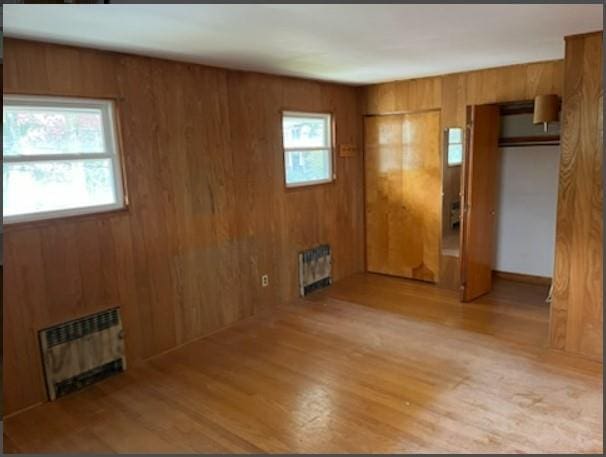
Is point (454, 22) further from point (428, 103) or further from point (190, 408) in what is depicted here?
point (190, 408)

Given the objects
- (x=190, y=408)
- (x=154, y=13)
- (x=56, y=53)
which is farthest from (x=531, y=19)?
(x=190, y=408)

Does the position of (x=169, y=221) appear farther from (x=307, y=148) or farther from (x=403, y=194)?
(x=403, y=194)

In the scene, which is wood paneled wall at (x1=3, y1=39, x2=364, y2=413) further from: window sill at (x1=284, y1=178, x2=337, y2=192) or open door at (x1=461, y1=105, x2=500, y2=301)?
open door at (x1=461, y1=105, x2=500, y2=301)

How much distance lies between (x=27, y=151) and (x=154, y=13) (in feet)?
4.19

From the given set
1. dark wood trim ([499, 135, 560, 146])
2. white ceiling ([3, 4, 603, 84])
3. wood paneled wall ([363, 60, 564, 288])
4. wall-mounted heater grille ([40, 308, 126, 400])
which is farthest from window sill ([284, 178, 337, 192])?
wall-mounted heater grille ([40, 308, 126, 400])

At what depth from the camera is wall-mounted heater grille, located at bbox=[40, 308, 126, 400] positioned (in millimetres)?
2959

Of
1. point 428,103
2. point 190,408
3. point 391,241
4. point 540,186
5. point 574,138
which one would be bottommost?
point 190,408

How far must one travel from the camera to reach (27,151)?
2795 mm

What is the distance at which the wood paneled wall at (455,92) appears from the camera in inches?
160

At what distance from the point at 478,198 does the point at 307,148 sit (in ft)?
6.05

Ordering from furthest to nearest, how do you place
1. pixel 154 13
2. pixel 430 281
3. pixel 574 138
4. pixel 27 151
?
pixel 430 281 < pixel 574 138 < pixel 27 151 < pixel 154 13

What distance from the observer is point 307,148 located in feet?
15.9

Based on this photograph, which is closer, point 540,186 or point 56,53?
point 56,53

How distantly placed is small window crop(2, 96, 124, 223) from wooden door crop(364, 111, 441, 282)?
10.4ft
